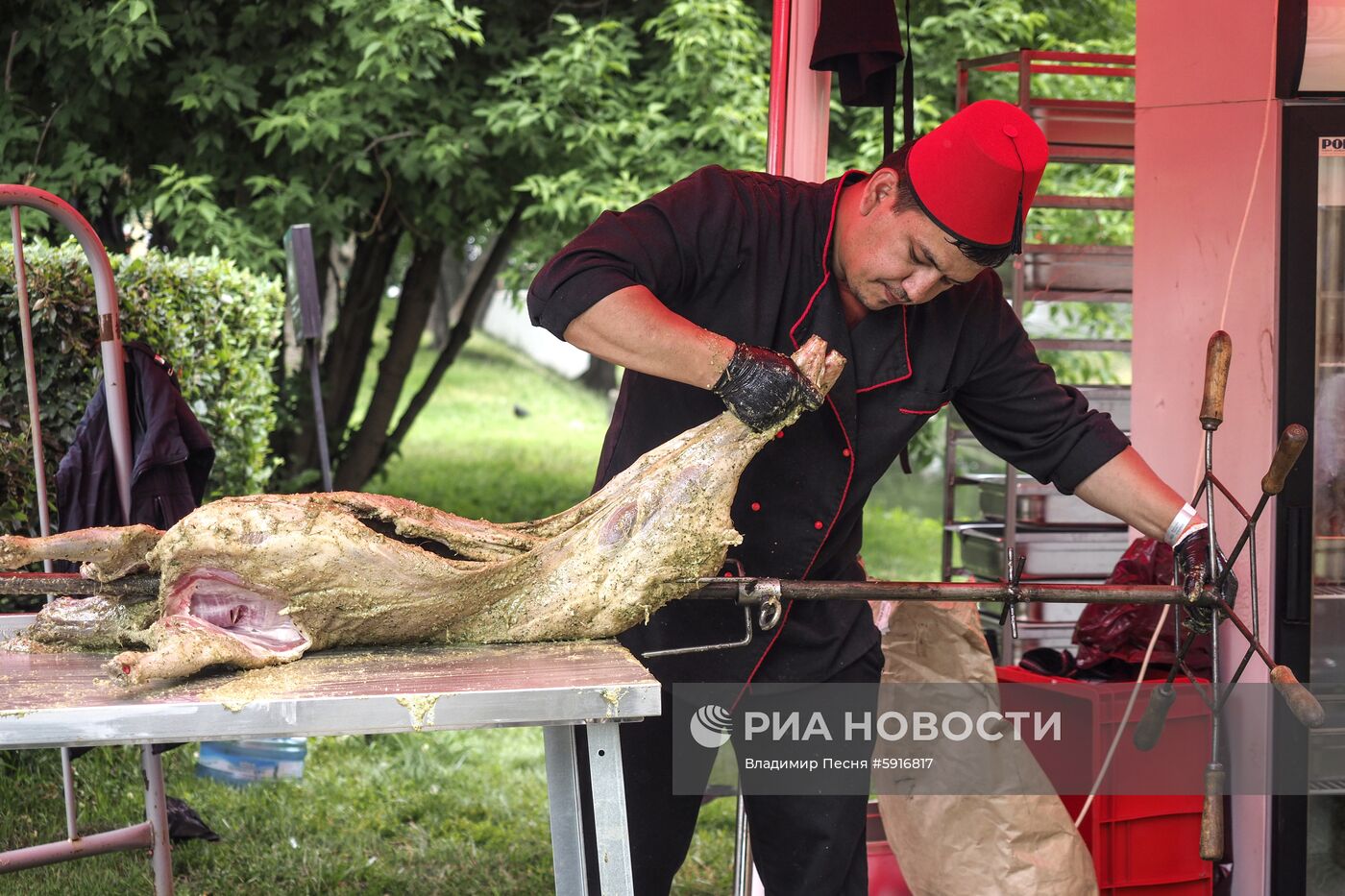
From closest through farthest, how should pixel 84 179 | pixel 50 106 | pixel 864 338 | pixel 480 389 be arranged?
pixel 864 338 → pixel 84 179 → pixel 50 106 → pixel 480 389

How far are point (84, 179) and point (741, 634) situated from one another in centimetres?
537

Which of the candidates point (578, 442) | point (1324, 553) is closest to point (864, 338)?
point (1324, 553)

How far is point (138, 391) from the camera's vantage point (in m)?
3.60

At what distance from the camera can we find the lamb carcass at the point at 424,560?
7.37 feet

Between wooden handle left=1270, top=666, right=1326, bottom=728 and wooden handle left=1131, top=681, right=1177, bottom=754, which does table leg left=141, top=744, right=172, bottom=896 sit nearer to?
wooden handle left=1131, top=681, right=1177, bottom=754

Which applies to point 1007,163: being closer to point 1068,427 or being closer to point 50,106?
point 1068,427

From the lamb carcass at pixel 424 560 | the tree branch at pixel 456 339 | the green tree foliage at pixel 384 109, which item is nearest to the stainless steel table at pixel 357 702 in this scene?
the lamb carcass at pixel 424 560

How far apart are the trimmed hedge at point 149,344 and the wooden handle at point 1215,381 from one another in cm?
362

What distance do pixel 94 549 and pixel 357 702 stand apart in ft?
2.54

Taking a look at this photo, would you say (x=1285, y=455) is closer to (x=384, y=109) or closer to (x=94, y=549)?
(x=94, y=549)

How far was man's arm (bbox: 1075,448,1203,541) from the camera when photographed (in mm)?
2672

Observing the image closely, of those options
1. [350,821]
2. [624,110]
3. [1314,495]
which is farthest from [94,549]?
[624,110]

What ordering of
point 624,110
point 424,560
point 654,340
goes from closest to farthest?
point 654,340, point 424,560, point 624,110

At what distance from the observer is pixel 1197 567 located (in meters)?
2.52
